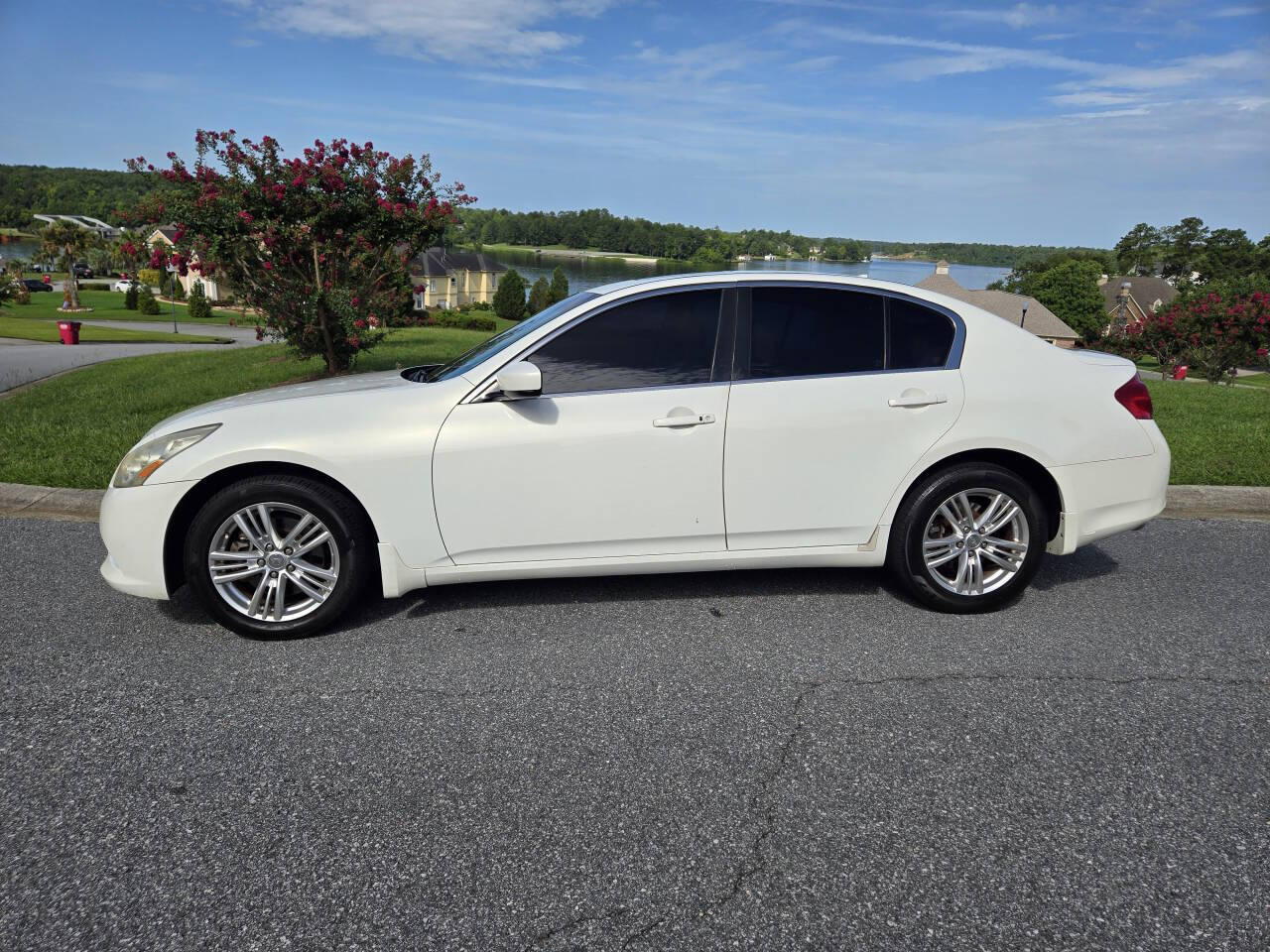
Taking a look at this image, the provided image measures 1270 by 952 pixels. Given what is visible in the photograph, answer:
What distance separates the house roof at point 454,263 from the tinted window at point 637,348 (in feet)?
259

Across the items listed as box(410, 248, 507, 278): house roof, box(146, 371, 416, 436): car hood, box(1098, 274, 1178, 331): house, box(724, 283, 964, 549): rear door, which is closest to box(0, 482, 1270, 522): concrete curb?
box(146, 371, 416, 436): car hood

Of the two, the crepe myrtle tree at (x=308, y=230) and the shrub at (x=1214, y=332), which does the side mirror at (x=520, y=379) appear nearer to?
the crepe myrtle tree at (x=308, y=230)

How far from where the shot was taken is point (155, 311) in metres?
46.5

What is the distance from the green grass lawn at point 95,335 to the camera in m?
26.3

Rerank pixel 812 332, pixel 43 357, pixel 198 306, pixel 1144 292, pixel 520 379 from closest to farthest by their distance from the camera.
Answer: pixel 520 379
pixel 812 332
pixel 43 357
pixel 198 306
pixel 1144 292

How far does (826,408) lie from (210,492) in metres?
2.93

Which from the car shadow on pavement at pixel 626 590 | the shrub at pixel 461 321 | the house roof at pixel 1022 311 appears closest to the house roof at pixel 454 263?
the shrub at pixel 461 321

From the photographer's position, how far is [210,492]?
3.96 metres

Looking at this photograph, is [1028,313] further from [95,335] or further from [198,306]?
[95,335]

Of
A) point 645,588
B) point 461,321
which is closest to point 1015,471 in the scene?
point 645,588

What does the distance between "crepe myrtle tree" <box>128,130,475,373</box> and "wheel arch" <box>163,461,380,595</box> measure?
8.44 meters

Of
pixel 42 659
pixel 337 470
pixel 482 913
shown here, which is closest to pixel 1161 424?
pixel 337 470

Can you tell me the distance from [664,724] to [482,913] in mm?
1116

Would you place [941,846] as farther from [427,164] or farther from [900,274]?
[427,164]
